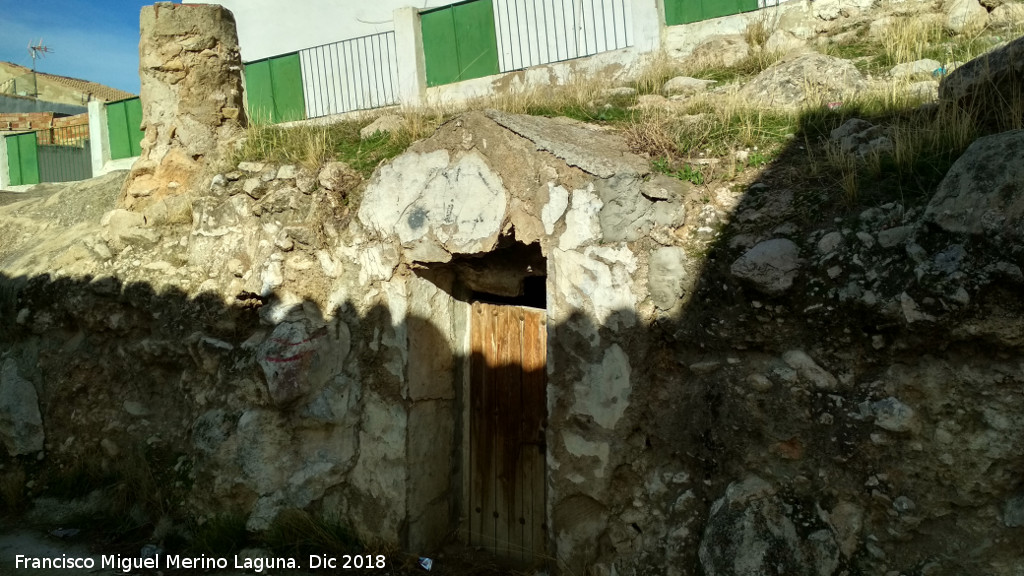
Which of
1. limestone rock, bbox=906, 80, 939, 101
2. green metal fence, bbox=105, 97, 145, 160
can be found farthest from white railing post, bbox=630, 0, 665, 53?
green metal fence, bbox=105, 97, 145, 160

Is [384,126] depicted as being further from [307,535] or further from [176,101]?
[307,535]

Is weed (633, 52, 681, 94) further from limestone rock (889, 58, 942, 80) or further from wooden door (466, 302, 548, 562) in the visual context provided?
wooden door (466, 302, 548, 562)

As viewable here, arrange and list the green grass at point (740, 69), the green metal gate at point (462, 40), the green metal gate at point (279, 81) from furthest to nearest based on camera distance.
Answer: the green metal gate at point (279, 81) → the green metal gate at point (462, 40) → the green grass at point (740, 69)

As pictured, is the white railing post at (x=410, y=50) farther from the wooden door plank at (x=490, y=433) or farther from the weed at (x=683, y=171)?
the weed at (x=683, y=171)

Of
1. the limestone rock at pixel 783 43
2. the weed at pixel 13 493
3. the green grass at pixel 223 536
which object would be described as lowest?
the green grass at pixel 223 536

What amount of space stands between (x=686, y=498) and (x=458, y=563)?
5.03ft

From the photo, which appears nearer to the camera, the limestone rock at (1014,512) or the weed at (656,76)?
the limestone rock at (1014,512)

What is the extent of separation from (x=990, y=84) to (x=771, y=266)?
4.76 ft

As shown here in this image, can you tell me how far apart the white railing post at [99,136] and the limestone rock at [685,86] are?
12.5 m

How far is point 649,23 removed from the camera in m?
8.64

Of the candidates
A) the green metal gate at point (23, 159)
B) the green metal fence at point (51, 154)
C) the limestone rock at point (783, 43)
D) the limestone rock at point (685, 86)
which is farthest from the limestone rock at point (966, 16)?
the green metal gate at point (23, 159)

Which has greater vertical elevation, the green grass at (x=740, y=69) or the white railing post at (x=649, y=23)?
the white railing post at (x=649, y=23)

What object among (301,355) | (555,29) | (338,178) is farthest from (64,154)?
(301,355)

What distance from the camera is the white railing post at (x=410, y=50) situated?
35.4 feet
